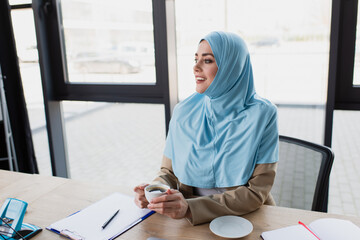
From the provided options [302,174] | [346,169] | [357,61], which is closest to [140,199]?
[302,174]


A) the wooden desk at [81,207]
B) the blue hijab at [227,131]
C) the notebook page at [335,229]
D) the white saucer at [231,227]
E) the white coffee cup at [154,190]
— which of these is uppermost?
the blue hijab at [227,131]

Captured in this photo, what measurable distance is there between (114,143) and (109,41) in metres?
1.91

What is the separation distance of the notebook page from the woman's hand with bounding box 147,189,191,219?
1.25 feet

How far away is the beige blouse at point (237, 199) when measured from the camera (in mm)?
1010

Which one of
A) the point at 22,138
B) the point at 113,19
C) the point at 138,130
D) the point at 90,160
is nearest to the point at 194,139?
the point at 113,19

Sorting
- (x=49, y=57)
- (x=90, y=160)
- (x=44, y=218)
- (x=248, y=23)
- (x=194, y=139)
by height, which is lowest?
(x=90, y=160)

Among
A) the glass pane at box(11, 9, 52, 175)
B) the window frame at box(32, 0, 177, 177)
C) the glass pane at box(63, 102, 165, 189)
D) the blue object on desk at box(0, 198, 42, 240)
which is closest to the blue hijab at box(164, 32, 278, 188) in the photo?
the blue object on desk at box(0, 198, 42, 240)

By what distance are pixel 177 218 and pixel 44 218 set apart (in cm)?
45

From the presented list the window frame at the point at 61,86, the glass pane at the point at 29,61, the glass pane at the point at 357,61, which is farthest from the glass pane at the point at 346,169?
the glass pane at the point at 29,61

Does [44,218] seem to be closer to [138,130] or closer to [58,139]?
[58,139]

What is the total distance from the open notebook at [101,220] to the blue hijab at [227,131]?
263 mm

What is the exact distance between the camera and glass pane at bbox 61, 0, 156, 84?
84.4 inches

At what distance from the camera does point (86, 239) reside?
940 mm

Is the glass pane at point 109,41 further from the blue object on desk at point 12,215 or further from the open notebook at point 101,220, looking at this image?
the blue object on desk at point 12,215
